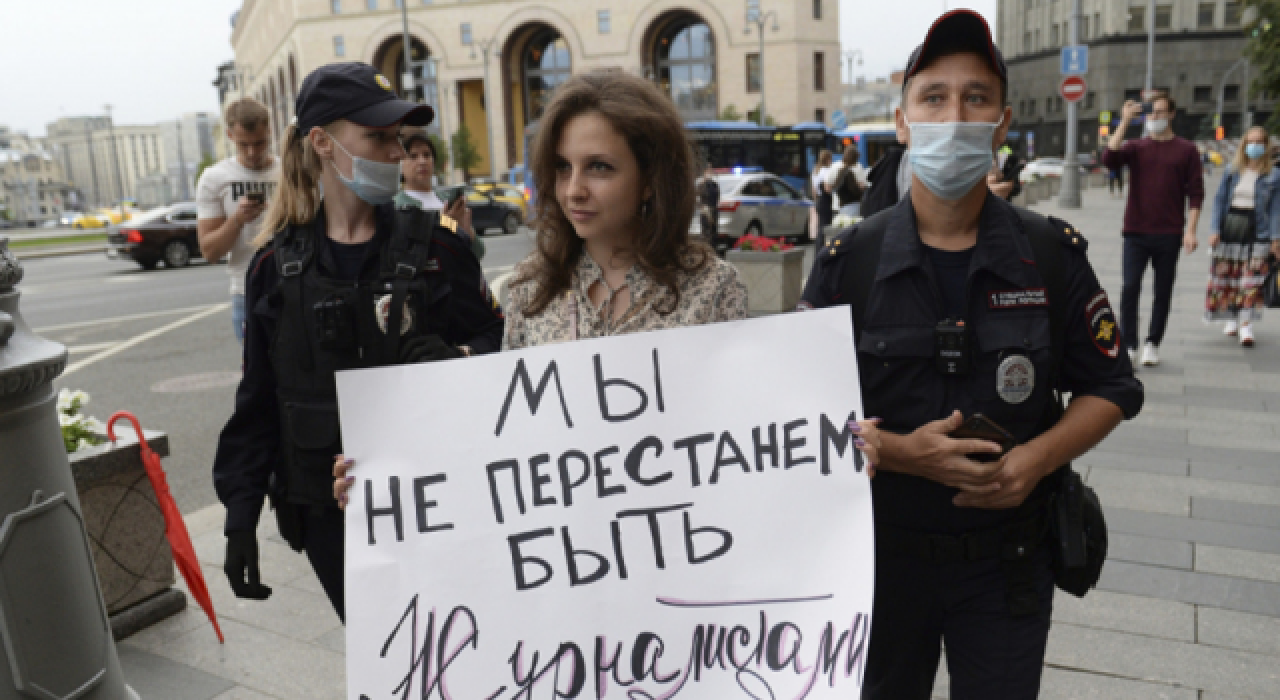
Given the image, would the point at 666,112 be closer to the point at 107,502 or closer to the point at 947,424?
the point at 947,424

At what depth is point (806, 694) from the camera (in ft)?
6.04

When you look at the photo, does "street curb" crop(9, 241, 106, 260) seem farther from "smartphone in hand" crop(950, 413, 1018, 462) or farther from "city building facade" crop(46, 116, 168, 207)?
"city building facade" crop(46, 116, 168, 207)

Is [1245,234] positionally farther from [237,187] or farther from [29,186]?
[29,186]

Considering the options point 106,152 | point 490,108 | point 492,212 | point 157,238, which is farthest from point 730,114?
point 106,152

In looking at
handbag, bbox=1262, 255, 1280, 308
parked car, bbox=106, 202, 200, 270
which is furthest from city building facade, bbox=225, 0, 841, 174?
handbag, bbox=1262, 255, 1280, 308

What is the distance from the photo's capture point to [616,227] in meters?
2.11

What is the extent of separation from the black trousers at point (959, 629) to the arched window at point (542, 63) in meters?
80.8

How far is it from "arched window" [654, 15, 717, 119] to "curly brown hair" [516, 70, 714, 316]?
245ft

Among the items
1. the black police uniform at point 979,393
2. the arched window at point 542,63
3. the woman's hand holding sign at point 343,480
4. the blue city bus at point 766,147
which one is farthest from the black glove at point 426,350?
the arched window at point 542,63

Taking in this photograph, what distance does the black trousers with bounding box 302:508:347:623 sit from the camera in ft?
8.04

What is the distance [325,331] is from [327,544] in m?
0.57

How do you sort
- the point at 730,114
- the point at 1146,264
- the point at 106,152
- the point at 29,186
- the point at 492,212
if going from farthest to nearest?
the point at 106,152
the point at 29,186
the point at 730,114
the point at 492,212
the point at 1146,264

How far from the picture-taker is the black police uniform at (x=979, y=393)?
1971 millimetres

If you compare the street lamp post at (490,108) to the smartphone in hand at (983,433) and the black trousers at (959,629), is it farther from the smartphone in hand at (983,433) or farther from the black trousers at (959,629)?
the smartphone in hand at (983,433)
